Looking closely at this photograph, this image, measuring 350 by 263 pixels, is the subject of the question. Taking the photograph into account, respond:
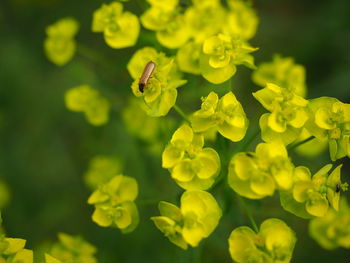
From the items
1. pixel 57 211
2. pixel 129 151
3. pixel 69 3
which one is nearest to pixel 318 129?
pixel 129 151

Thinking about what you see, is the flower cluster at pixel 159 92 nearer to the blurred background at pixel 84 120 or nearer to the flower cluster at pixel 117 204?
the flower cluster at pixel 117 204

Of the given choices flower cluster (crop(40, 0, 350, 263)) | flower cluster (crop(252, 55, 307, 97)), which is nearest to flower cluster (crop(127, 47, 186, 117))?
flower cluster (crop(40, 0, 350, 263))

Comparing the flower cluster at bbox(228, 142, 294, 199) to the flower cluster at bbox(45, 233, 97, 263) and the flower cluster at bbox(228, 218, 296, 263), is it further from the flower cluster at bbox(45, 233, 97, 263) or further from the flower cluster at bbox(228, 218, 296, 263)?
the flower cluster at bbox(45, 233, 97, 263)

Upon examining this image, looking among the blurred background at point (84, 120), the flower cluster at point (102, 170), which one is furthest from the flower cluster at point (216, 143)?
the flower cluster at point (102, 170)

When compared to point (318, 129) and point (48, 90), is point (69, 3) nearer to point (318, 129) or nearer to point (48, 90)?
point (48, 90)

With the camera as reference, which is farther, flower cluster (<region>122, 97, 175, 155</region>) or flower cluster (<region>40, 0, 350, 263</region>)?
flower cluster (<region>122, 97, 175, 155</region>)

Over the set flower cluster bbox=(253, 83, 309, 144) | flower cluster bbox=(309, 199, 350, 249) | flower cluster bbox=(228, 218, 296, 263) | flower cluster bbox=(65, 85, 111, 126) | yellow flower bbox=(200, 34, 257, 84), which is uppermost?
yellow flower bbox=(200, 34, 257, 84)
